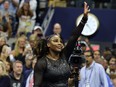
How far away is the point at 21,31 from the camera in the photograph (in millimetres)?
14922

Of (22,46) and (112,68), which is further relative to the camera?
(22,46)

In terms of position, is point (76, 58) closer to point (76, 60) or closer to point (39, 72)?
point (76, 60)

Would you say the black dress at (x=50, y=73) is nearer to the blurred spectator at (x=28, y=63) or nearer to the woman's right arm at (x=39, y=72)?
the woman's right arm at (x=39, y=72)

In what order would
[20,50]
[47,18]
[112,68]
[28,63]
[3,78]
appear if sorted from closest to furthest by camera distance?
1. [3,78]
2. [28,63]
3. [112,68]
4. [20,50]
5. [47,18]

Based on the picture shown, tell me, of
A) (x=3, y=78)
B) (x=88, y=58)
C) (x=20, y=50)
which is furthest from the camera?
(x=20, y=50)

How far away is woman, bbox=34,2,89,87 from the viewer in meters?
6.71

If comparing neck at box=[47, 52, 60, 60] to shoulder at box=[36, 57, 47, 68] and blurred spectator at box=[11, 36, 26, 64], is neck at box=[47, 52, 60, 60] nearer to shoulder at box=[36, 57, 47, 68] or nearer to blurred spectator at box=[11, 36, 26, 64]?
shoulder at box=[36, 57, 47, 68]

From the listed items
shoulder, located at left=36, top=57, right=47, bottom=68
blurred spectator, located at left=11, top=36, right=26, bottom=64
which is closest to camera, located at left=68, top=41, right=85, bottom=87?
shoulder, located at left=36, top=57, right=47, bottom=68

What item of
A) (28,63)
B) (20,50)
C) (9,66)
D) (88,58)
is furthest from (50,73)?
(20,50)

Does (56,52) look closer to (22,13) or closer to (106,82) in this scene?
(106,82)

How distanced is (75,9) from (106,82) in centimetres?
691

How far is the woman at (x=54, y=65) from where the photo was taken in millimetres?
6707

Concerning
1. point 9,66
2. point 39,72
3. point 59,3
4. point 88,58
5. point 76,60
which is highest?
point 39,72

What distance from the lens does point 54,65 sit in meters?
6.78
